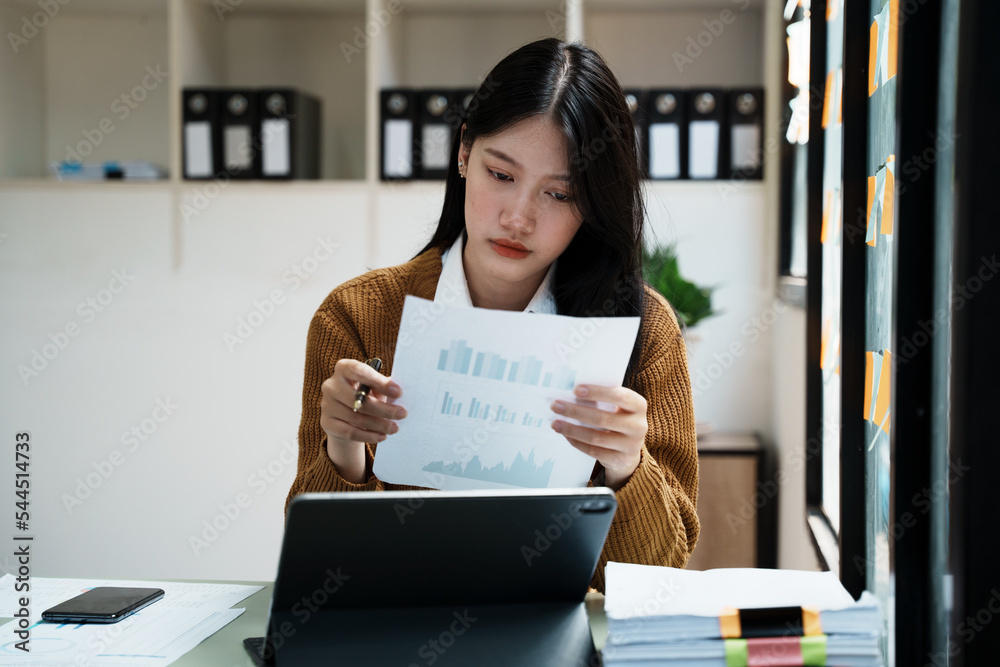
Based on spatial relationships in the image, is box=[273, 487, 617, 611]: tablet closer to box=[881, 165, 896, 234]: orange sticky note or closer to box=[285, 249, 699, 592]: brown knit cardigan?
box=[285, 249, 699, 592]: brown knit cardigan

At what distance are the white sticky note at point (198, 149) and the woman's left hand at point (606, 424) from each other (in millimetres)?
2061

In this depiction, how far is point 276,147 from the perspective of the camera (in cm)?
271

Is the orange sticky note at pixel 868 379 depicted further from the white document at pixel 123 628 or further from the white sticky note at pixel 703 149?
the white sticky note at pixel 703 149

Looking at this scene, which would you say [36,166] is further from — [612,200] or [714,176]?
[612,200]

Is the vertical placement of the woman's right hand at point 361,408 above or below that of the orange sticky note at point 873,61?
below

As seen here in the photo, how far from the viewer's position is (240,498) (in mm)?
2852

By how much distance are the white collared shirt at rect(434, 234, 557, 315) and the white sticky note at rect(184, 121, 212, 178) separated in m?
1.62

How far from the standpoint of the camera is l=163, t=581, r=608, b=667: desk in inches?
33.3

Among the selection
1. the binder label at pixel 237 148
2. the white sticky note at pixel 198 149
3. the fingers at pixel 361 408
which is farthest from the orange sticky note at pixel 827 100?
the white sticky note at pixel 198 149

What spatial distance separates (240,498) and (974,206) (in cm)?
258

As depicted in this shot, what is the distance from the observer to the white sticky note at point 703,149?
2592mm

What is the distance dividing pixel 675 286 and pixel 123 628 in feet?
5.74

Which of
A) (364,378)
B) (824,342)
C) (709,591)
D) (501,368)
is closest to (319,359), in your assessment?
(364,378)

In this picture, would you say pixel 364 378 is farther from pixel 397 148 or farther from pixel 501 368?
pixel 397 148
